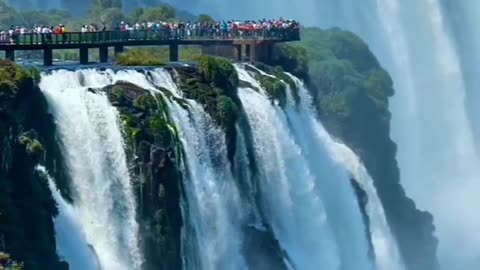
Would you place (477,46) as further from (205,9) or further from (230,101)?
(230,101)

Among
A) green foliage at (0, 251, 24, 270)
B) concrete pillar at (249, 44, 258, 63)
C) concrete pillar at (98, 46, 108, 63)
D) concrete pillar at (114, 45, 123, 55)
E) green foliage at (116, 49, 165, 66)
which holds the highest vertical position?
concrete pillar at (249, 44, 258, 63)

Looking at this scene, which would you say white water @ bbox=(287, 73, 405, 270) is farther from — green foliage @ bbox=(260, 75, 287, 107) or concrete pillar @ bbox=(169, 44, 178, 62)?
concrete pillar @ bbox=(169, 44, 178, 62)

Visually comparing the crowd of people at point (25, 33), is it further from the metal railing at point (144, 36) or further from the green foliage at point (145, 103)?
the green foliage at point (145, 103)

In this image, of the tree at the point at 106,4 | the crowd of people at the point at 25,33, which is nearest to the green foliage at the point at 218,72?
the crowd of people at the point at 25,33

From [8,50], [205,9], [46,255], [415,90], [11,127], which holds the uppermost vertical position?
[205,9]

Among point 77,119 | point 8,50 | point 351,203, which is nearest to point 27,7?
point 351,203

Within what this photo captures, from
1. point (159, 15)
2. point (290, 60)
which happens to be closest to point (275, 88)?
point (290, 60)

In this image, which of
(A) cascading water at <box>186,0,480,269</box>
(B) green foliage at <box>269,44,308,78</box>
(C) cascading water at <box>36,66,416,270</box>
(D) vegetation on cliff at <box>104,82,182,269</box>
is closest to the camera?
(C) cascading water at <box>36,66,416,270</box>

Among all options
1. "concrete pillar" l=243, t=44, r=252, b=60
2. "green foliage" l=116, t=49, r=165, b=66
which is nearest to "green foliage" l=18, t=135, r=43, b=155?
"green foliage" l=116, t=49, r=165, b=66
